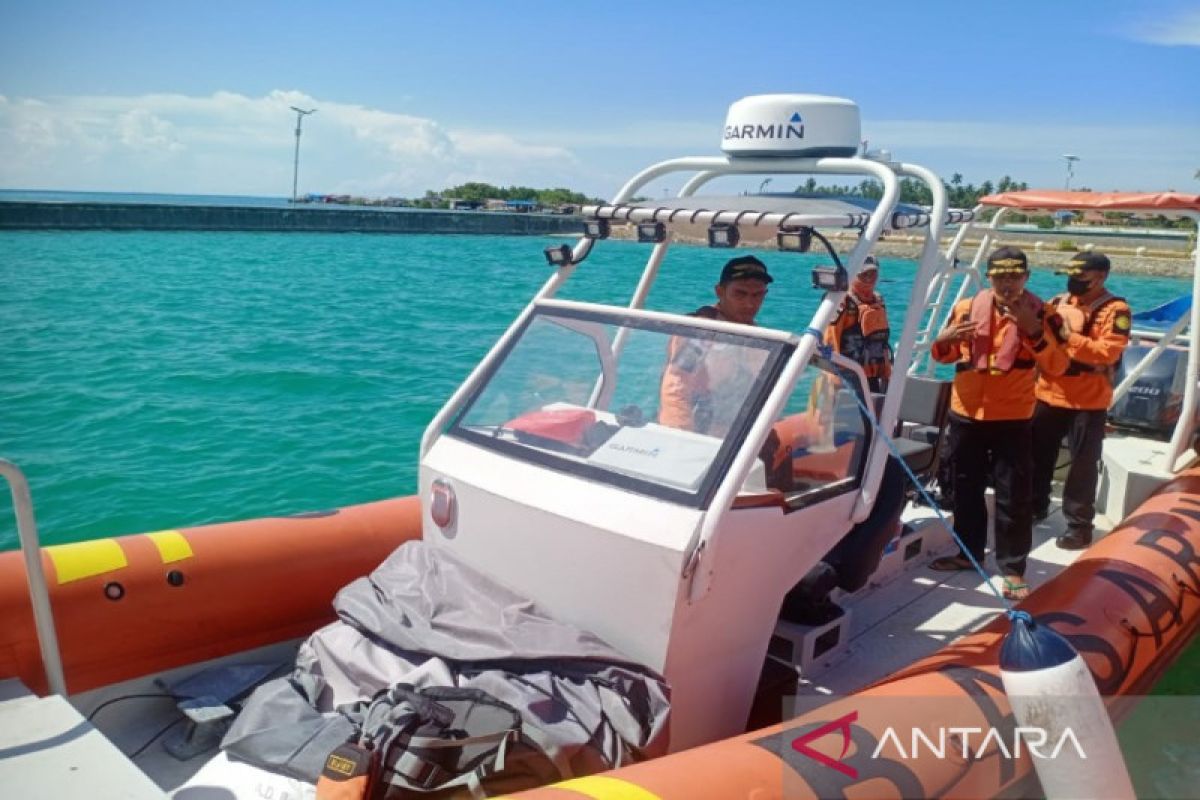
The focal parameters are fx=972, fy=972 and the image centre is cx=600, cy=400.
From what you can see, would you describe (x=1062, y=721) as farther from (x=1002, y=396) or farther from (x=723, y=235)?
(x=1002, y=396)

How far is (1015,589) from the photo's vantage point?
168 inches

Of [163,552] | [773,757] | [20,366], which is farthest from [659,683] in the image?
[20,366]

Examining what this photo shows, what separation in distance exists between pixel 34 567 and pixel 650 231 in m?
2.15

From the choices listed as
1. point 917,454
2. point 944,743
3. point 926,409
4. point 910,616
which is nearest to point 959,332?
point 917,454

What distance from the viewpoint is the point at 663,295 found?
90.0 ft

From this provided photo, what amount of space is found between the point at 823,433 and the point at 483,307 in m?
24.0

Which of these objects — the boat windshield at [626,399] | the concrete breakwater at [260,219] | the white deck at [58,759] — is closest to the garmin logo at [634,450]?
the boat windshield at [626,399]

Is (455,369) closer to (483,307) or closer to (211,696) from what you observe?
(483,307)

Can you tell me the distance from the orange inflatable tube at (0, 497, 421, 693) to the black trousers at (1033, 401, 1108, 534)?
3.47 m

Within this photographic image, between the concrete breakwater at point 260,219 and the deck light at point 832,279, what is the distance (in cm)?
3874

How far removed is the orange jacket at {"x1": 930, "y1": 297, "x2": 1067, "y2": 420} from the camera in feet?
13.6

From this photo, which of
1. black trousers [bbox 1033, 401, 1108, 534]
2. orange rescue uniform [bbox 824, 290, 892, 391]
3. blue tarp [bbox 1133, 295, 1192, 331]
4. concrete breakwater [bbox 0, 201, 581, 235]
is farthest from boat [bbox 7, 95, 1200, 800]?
concrete breakwater [bbox 0, 201, 581, 235]

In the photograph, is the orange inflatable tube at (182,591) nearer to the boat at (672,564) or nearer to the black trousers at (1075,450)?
the boat at (672,564)

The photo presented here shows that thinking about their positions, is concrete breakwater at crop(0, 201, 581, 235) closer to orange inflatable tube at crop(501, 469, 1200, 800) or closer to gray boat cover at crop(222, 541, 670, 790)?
orange inflatable tube at crop(501, 469, 1200, 800)
